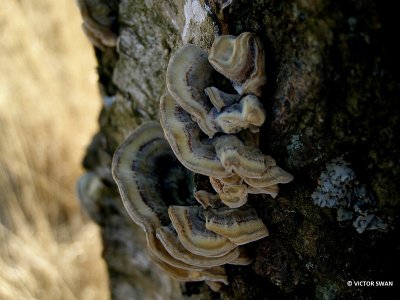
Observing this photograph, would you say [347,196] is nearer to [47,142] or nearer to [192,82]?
[192,82]

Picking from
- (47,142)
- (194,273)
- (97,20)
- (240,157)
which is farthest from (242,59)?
(47,142)

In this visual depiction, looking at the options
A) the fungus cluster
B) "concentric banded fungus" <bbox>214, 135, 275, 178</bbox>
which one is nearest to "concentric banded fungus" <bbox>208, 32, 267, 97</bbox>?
the fungus cluster

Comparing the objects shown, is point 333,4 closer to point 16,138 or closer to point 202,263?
point 202,263

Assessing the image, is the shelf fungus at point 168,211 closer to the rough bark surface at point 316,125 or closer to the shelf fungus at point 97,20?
the rough bark surface at point 316,125

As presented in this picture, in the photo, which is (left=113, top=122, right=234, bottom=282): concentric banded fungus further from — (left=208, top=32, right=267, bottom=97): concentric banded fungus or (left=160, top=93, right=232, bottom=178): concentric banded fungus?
(left=208, top=32, right=267, bottom=97): concentric banded fungus

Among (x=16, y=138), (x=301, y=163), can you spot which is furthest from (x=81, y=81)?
(x=301, y=163)
